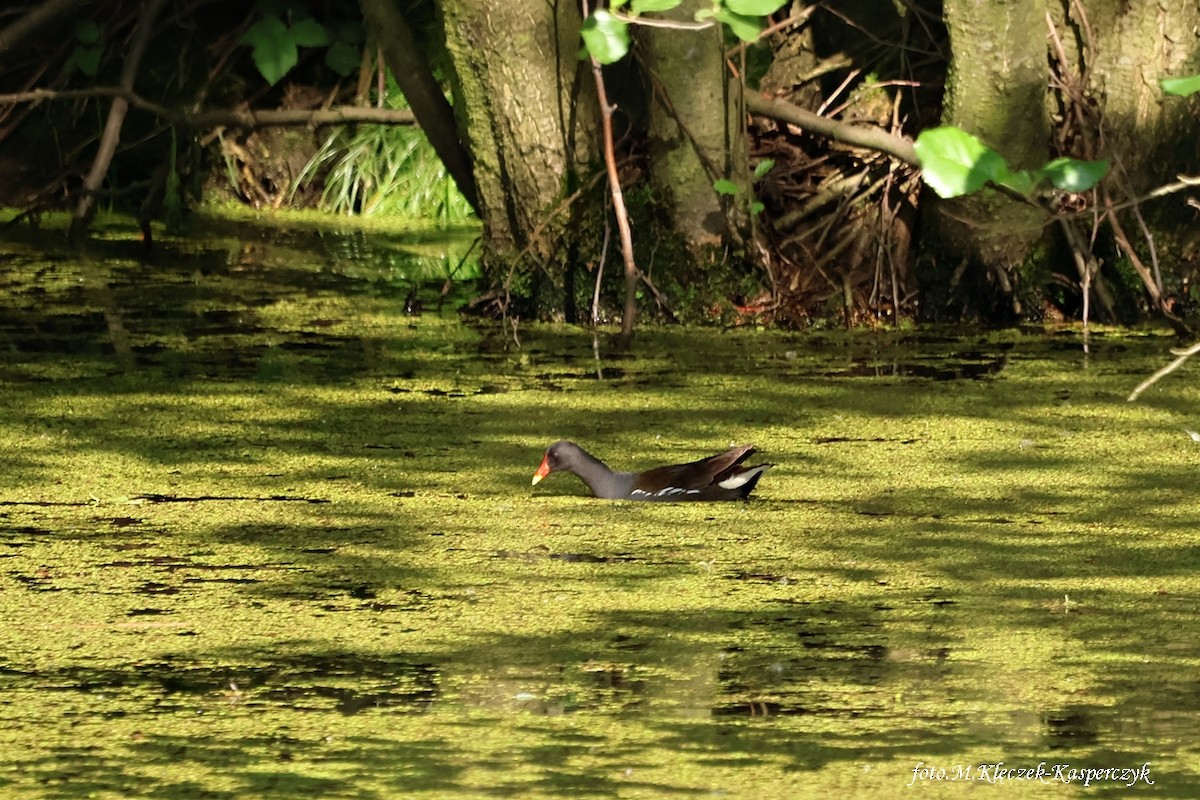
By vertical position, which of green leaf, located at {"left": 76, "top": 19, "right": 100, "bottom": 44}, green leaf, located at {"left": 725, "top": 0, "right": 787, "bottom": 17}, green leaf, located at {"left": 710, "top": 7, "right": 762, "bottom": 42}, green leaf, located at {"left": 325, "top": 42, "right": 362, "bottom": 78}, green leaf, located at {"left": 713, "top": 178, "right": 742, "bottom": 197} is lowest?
A: green leaf, located at {"left": 713, "top": 178, "right": 742, "bottom": 197}

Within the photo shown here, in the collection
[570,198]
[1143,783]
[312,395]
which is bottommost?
[1143,783]

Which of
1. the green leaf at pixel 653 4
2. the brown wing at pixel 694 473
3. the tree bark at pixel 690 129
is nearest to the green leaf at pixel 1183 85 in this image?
the green leaf at pixel 653 4

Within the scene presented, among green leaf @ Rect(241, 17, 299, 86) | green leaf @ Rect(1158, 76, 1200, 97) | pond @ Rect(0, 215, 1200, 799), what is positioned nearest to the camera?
pond @ Rect(0, 215, 1200, 799)

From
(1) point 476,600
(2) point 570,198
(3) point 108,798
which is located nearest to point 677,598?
(1) point 476,600

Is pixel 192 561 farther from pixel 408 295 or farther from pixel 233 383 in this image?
pixel 408 295

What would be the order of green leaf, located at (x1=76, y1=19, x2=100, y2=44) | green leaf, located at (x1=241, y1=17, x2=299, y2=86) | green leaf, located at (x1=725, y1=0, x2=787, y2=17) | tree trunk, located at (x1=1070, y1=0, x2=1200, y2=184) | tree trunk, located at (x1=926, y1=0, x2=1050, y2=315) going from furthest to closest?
green leaf, located at (x1=241, y1=17, x2=299, y2=86) < green leaf, located at (x1=76, y1=19, x2=100, y2=44) < tree trunk, located at (x1=1070, y1=0, x2=1200, y2=184) < tree trunk, located at (x1=926, y1=0, x2=1050, y2=315) < green leaf, located at (x1=725, y1=0, x2=787, y2=17)

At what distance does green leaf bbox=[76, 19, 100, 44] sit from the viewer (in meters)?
9.07

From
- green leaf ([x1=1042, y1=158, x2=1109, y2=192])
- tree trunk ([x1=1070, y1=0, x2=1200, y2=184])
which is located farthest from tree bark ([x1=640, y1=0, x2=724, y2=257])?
green leaf ([x1=1042, y1=158, x2=1109, y2=192])

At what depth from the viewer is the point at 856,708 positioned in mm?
2961

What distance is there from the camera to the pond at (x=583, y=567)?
9.16 ft

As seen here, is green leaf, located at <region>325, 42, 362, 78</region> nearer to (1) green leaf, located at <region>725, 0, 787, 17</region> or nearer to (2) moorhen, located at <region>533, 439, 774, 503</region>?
(2) moorhen, located at <region>533, 439, 774, 503</region>

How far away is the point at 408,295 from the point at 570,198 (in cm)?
78

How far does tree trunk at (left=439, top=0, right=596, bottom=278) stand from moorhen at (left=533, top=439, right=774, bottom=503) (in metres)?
2.06

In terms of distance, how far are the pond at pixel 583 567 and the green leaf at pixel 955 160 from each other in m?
0.75
